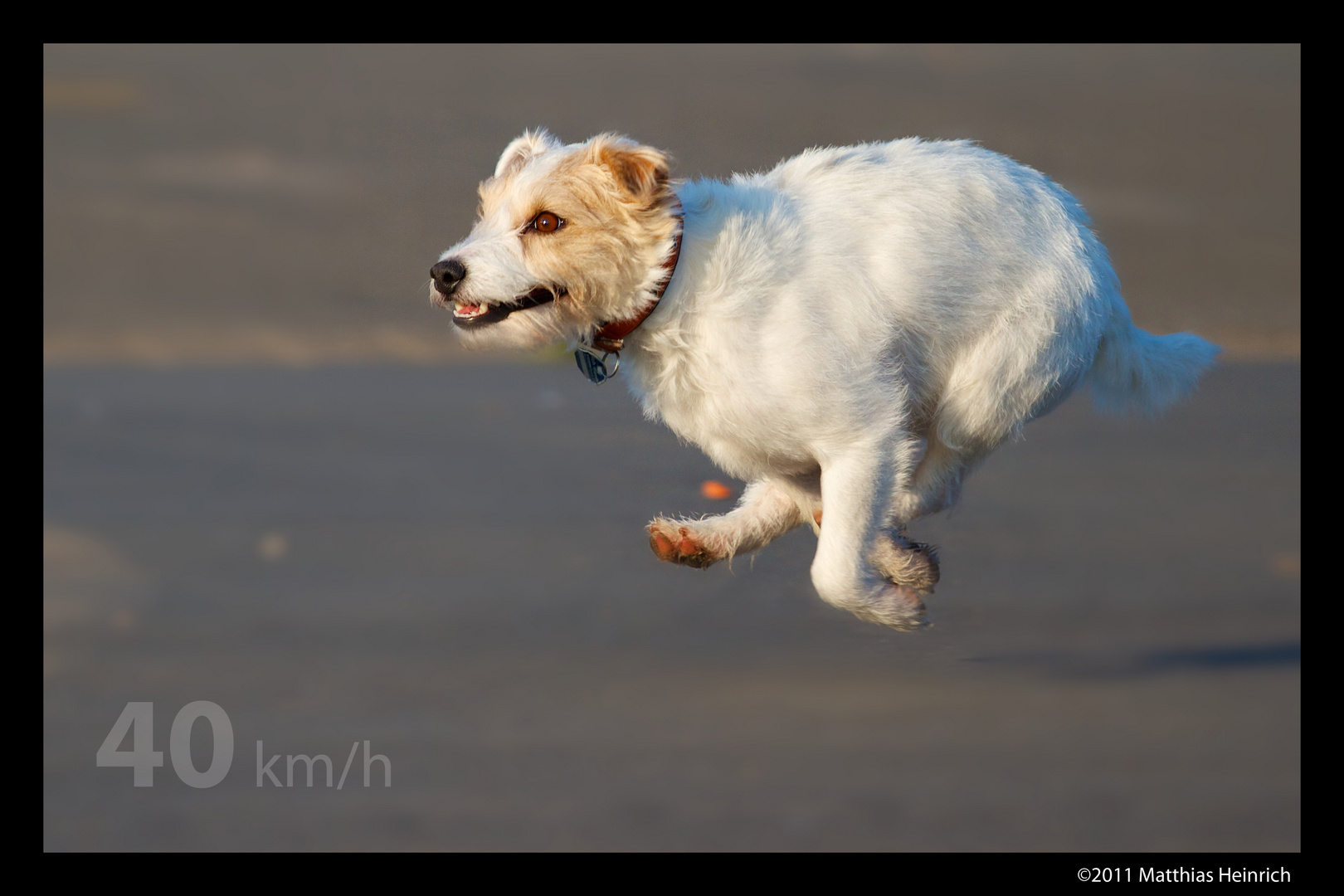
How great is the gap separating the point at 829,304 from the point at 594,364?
103cm

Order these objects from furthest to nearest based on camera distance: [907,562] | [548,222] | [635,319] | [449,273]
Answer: [907,562] < [635,319] < [548,222] < [449,273]

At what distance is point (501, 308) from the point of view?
5.92m

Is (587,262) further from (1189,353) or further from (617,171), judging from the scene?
(1189,353)

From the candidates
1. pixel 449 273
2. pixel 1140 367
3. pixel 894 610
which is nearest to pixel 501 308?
pixel 449 273

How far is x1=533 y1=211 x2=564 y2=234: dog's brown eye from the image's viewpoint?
5.86m

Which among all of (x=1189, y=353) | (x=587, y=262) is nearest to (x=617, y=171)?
(x=587, y=262)

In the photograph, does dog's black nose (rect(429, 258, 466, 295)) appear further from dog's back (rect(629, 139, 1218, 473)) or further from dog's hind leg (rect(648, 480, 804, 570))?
dog's hind leg (rect(648, 480, 804, 570))

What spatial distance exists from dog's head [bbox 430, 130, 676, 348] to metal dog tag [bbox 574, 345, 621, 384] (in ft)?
0.99

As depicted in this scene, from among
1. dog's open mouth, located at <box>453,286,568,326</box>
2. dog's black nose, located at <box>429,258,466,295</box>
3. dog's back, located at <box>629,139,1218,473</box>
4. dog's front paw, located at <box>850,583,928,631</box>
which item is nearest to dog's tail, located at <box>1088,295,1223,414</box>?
dog's back, located at <box>629,139,1218,473</box>

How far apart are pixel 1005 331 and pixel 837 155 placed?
1059 millimetres

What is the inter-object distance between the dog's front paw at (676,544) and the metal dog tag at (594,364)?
95 cm

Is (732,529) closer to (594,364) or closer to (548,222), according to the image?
(594,364)

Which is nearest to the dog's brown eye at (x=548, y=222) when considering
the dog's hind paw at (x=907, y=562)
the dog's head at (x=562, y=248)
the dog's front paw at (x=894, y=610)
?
the dog's head at (x=562, y=248)

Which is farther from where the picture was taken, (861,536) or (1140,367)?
(1140,367)
